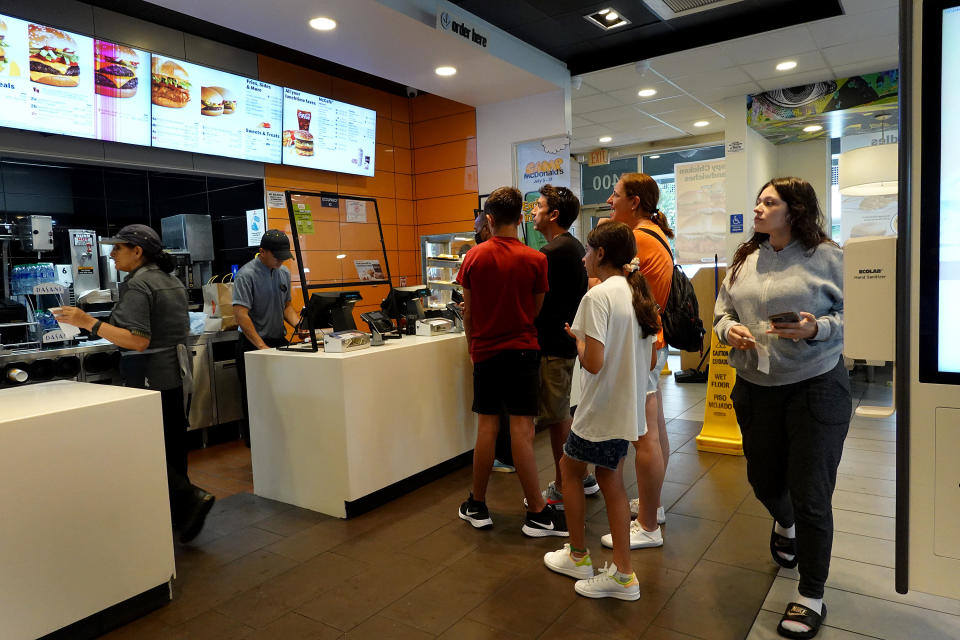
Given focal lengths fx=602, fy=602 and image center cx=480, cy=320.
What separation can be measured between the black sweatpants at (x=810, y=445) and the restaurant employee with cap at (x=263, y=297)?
3432 mm

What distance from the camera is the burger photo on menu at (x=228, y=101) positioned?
17.3 ft

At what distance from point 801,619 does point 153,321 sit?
10.1 ft

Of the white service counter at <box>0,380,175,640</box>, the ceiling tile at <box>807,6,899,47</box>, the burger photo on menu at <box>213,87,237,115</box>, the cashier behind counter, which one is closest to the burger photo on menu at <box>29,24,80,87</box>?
the burger photo on menu at <box>213,87,237,115</box>

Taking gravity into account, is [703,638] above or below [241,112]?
below

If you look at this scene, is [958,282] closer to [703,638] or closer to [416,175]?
[703,638]

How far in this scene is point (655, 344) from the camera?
270 centimetres

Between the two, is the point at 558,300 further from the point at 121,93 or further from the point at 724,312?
the point at 121,93

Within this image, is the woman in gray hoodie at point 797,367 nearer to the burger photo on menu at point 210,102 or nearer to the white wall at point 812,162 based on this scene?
the burger photo on menu at point 210,102

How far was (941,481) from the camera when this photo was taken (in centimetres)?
108

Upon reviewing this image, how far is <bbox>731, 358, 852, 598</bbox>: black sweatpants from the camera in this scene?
2029 millimetres

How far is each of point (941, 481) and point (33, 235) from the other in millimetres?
5381

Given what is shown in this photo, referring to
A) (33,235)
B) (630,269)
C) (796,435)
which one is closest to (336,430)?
(630,269)

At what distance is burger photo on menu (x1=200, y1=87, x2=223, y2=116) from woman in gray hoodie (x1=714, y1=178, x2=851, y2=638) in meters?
4.66

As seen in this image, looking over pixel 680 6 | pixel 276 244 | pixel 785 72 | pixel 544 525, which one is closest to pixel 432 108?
pixel 680 6
